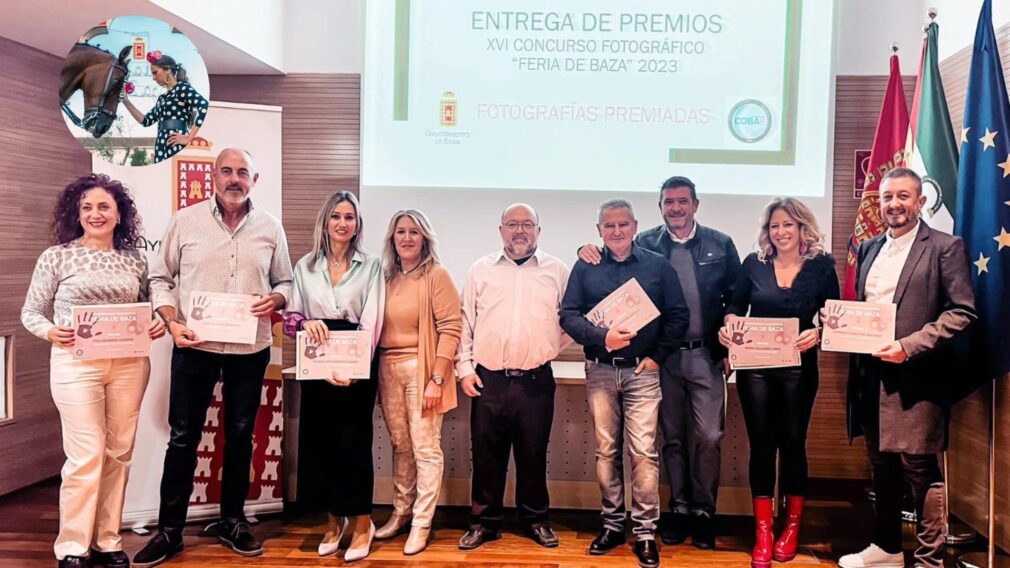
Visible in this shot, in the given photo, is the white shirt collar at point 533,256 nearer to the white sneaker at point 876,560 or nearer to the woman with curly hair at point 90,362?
the woman with curly hair at point 90,362

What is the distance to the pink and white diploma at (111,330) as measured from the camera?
2803 mm

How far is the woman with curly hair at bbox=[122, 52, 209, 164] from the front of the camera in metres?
3.43

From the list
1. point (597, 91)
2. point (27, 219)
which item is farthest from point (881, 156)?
point (27, 219)

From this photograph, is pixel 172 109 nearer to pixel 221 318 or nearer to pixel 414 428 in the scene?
pixel 221 318

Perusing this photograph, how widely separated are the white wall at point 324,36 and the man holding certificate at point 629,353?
2188 millimetres

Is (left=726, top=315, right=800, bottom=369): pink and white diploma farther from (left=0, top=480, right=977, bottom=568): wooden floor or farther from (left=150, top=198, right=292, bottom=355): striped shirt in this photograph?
(left=150, top=198, right=292, bottom=355): striped shirt

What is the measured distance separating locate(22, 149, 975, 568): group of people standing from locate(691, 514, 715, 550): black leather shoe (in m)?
0.02

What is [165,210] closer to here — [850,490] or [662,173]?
[662,173]

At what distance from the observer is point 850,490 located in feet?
14.0

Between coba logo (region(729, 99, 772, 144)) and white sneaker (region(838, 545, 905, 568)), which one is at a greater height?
coba logo (region(729, 99, 772, 144))

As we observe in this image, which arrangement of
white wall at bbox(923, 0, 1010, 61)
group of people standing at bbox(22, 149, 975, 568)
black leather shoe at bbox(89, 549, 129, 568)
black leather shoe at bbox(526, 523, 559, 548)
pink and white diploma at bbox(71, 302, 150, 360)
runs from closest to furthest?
pink and white diploma at bbox(71, 302, 150, 360), group of people standing at bbox(22, 149, 975, 568), black leather shoe at bbox(89, 549, 129, 568), black leather shoe at bbox(526, 523, 559, 548), white wall at bbox(923, 0, 1010, 61)

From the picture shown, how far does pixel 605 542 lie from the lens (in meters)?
3.26

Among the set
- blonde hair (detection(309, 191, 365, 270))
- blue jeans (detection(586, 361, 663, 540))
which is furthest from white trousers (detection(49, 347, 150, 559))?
blue jeans (detection(586, 361, 663, 540))

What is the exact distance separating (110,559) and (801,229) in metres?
3.18
